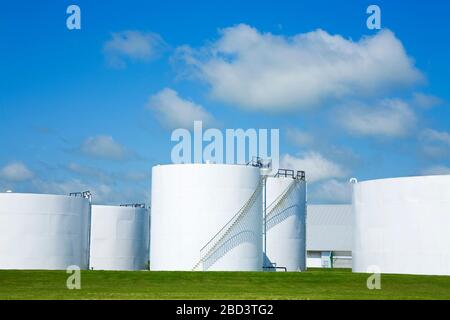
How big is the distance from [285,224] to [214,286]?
63.0 feet

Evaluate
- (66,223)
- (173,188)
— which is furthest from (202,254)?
(66,223)

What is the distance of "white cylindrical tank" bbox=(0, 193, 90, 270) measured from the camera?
48.8m

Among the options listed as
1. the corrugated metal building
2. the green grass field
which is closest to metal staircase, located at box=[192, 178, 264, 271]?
the green grass field

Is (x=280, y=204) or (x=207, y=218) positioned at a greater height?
(x=280, y=204)

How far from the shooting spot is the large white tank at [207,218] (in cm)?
4672

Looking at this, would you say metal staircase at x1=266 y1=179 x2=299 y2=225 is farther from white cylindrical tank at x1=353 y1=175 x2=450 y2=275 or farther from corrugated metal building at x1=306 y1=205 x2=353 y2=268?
corrugated metal building at x1=306 y1=205 x2=353 y2=268

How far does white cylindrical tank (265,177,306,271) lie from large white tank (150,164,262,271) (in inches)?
173

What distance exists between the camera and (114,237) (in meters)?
61.7

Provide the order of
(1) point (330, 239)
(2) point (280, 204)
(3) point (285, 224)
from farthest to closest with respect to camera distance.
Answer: (1) point (330, 239) → (2) point (280, 204) → (3) point (285, 224)

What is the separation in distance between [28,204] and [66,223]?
2759 mm

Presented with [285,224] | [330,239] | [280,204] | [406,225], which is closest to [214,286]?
[406,225]

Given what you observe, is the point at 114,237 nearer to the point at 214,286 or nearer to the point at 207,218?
the point at 207,218

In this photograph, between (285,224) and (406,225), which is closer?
(406,225)
